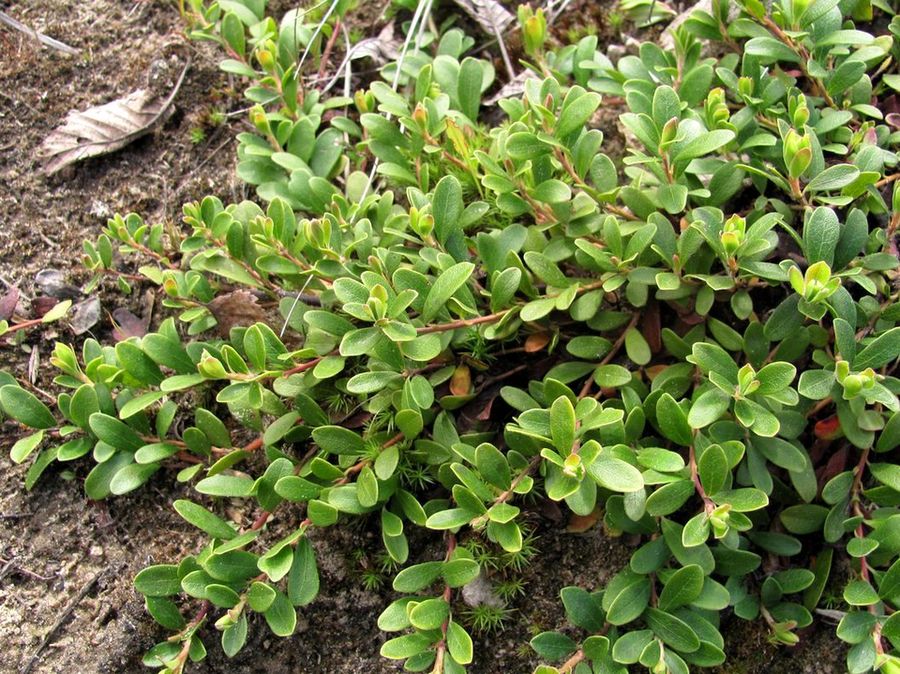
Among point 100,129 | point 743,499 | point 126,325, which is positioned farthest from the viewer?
point 100,129

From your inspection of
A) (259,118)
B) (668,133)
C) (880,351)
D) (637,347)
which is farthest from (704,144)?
(259,118)

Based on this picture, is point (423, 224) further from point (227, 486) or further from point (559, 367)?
point (227, 486)

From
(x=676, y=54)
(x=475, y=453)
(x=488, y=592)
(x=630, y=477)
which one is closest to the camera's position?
(x=630, y=477)

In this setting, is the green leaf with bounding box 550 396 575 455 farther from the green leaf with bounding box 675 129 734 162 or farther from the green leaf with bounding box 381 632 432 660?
the green leaf with bounding box 675 129 734 162

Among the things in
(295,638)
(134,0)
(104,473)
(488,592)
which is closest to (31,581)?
(104,473)

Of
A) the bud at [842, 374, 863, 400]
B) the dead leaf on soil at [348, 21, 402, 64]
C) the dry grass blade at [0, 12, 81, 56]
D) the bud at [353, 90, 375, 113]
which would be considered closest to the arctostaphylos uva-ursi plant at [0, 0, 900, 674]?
the bud at [842, 374, 863, 400]

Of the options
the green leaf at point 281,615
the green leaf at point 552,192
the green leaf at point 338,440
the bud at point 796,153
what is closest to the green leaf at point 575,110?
the green leaf at point 552,192

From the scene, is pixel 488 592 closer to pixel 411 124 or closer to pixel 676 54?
pixel 411 124
